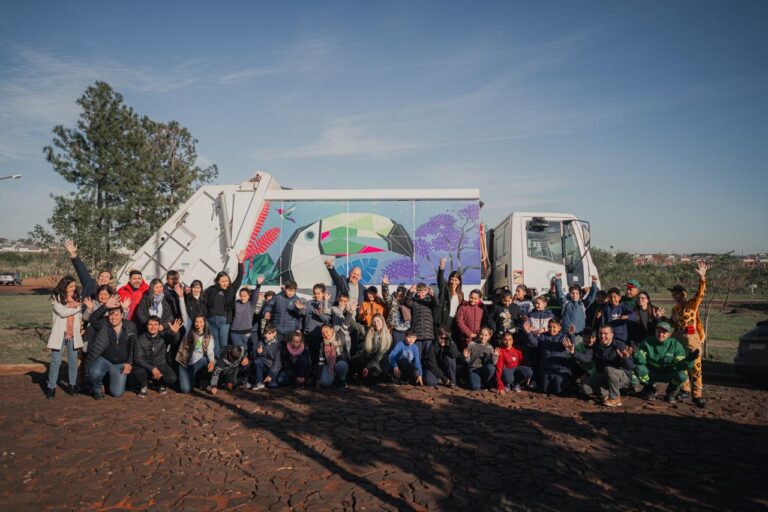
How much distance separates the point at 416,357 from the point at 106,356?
5047 mm

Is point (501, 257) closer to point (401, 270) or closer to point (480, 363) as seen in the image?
point (401, 270)

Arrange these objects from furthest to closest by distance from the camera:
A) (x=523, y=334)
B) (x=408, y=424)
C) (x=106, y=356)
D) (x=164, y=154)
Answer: (x=164, y=154), (x=523, y=334), (x=106, y=356), (x=408, y=424)

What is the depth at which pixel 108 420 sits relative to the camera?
21.1ft

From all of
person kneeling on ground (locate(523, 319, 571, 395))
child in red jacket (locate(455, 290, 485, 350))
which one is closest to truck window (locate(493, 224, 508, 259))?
child in red jacket (locate(455, 290, 485, 350))

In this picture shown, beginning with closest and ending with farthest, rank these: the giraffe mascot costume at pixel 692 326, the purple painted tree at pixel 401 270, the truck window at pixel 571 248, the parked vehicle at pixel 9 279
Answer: the giraffe mascot costume at pixel 692 326 → the purple painted tree at pixel 401 270 → the truck window at pixel 571 248 → the parked vehicle at pixel 9 279

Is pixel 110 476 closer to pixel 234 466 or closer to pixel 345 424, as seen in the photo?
pixel 234 466

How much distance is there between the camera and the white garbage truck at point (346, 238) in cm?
1107

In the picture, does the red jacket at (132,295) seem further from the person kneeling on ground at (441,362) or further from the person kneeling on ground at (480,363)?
the person kneeling on ground at (480,363)

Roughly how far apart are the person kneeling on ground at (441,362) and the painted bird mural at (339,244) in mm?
2918

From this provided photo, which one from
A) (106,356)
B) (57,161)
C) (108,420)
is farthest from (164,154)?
(108,420)

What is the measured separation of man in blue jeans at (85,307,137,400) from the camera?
25.1ft

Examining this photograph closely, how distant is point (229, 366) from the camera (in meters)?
8.17

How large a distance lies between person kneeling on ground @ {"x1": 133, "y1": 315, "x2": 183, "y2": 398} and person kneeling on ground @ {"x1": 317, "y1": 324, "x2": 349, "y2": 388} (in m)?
2.44

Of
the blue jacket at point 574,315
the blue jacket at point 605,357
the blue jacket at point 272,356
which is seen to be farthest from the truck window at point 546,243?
the blue jacket at point 272,356
